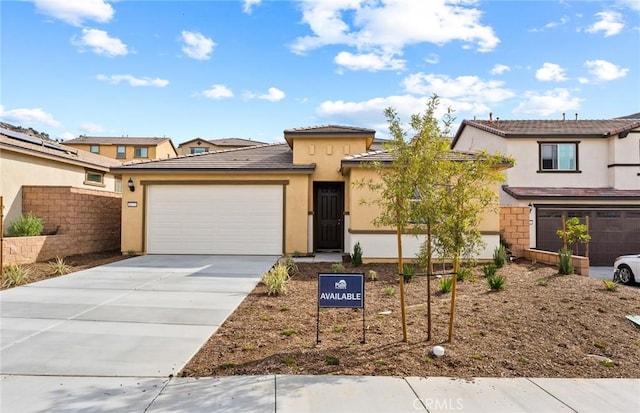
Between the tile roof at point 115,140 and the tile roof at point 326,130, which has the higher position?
the tile roof at point 115,140

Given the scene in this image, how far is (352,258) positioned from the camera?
1155 centimetres

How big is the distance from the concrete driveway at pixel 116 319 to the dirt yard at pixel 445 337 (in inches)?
16.7

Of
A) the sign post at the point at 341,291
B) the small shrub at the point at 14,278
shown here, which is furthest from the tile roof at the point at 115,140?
the sign post at the point at 341,291

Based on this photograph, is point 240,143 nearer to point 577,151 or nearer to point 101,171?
point 101,171

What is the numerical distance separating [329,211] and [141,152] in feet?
129

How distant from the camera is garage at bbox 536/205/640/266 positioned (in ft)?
50.0

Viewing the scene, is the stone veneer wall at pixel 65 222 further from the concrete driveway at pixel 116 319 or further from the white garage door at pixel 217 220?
the concrete driveway at pixel 116 319

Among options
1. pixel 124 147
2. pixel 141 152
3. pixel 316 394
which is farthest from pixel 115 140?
pixel 316 394

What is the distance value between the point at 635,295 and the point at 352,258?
Result: 6.64 metres

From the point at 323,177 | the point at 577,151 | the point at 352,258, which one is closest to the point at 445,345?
the point at 352,258

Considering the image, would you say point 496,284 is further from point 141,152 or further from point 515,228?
point 141,152

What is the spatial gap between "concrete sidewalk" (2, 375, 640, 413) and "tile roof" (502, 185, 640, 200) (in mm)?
13144

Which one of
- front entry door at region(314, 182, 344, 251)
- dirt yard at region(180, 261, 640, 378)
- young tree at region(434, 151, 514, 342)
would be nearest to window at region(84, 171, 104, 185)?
front entry door at region(314, 182, 344, 251)

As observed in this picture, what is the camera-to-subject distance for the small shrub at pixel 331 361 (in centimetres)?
451
